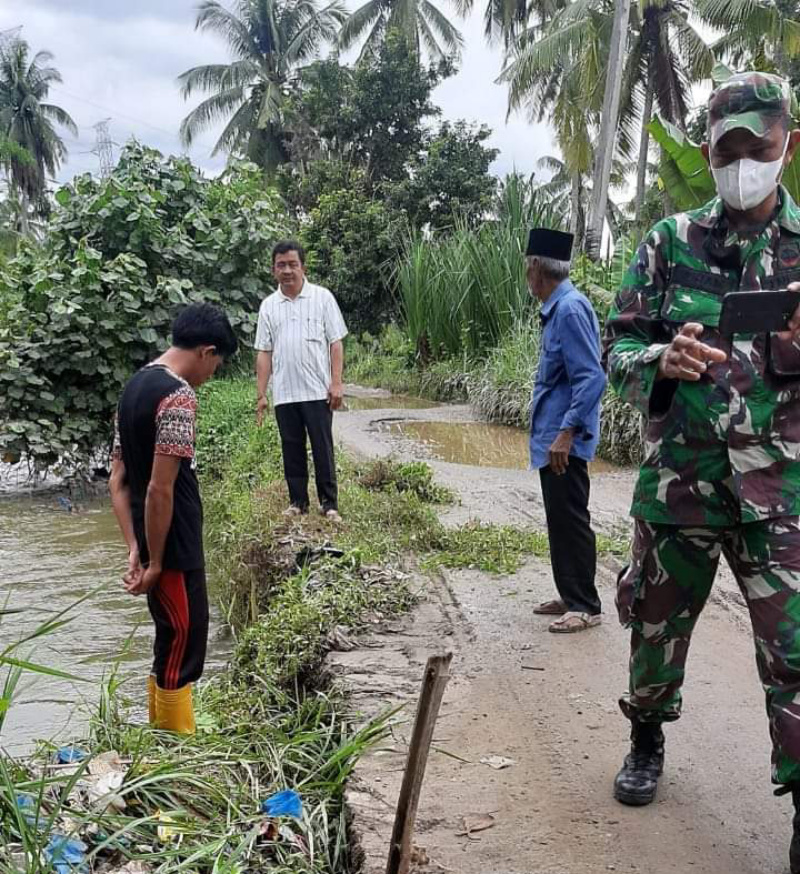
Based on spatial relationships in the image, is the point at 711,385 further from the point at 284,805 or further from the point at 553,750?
the point at 284,805

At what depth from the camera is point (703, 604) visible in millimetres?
2527

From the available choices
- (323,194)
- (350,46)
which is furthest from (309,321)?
(350,46)

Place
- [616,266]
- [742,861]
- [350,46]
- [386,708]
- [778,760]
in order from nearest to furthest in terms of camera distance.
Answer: [778,760] < [742,861] < [386,708] < [616,266] < [350,46]

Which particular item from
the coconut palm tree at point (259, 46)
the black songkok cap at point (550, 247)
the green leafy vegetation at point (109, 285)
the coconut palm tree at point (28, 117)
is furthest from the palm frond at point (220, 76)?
the black songkok cap at point (550, 247)

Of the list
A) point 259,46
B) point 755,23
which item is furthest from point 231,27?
point 755,23

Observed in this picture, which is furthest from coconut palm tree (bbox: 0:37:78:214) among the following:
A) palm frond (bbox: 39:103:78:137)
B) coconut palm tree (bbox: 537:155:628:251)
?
coconut palm tree (bbox: 537:155:628:251)


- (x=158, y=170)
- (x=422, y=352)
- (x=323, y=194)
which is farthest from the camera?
(x=323, y=194)

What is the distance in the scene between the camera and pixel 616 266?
1208 centimetres

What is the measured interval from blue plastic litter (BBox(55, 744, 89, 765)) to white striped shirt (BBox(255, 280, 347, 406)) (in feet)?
10.6

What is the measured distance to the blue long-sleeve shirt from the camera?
13.4ft

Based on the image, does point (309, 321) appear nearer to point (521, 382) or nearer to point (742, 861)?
point (742, 861)

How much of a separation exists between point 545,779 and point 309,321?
3.57 m

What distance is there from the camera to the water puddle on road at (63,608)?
4.71 m

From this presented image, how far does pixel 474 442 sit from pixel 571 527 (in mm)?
6077
